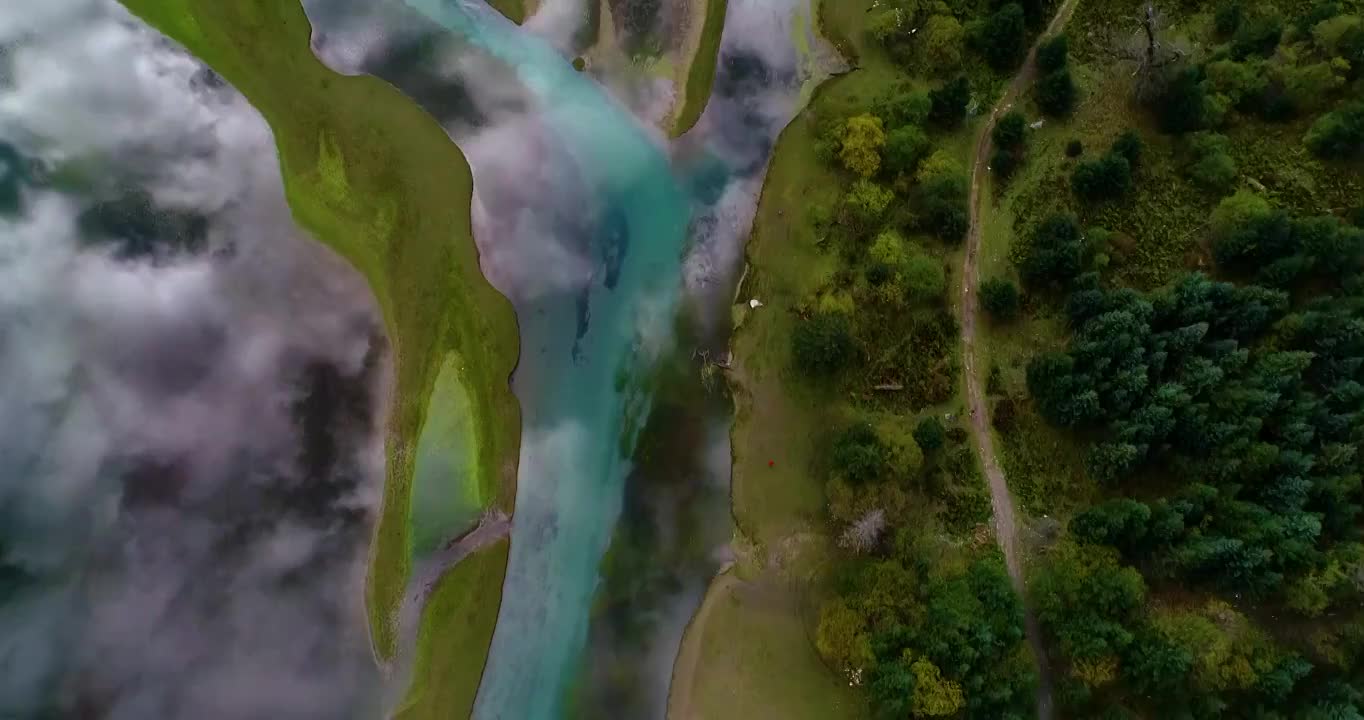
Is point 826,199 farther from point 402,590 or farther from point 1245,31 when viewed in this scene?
point 402,590

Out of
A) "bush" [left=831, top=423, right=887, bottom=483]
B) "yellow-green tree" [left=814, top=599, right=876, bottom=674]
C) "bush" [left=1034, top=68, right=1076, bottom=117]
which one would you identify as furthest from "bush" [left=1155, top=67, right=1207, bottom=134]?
"yellow-green tree" [left=814, top=599, right=876, bottom=674]

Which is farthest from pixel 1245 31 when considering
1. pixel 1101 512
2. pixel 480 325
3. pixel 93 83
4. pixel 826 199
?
pixel 93 83

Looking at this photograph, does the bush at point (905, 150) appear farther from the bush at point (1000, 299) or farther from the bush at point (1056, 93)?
the bush at point (1000, 299)

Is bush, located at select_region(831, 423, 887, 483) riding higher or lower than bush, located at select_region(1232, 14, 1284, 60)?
lower

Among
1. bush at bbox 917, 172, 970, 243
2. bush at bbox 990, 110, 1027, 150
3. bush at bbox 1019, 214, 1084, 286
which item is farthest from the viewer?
bush at bbox 990, 110, 1027, 150

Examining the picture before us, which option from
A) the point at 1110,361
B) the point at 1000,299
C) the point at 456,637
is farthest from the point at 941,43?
the point at 456,637

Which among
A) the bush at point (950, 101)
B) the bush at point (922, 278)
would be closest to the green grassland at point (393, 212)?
the bush at point (922, 278)

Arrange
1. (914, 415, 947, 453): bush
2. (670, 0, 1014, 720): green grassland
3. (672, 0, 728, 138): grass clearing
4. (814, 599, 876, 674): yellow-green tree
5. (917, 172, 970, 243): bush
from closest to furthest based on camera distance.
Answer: (814, 599, 876, 674): yellow-green tree, (914, 415, 947, 453): bush, (670, 0, 1014, 720): green grassland, (917, 172, 970, 243): bush, (672, 0, 728, 138): grass clearing

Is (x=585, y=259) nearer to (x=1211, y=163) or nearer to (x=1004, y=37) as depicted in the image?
(x=1004, y=37)

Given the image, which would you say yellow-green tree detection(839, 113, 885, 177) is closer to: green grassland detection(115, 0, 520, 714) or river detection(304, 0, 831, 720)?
river detection(304, 0, 831, 720)
